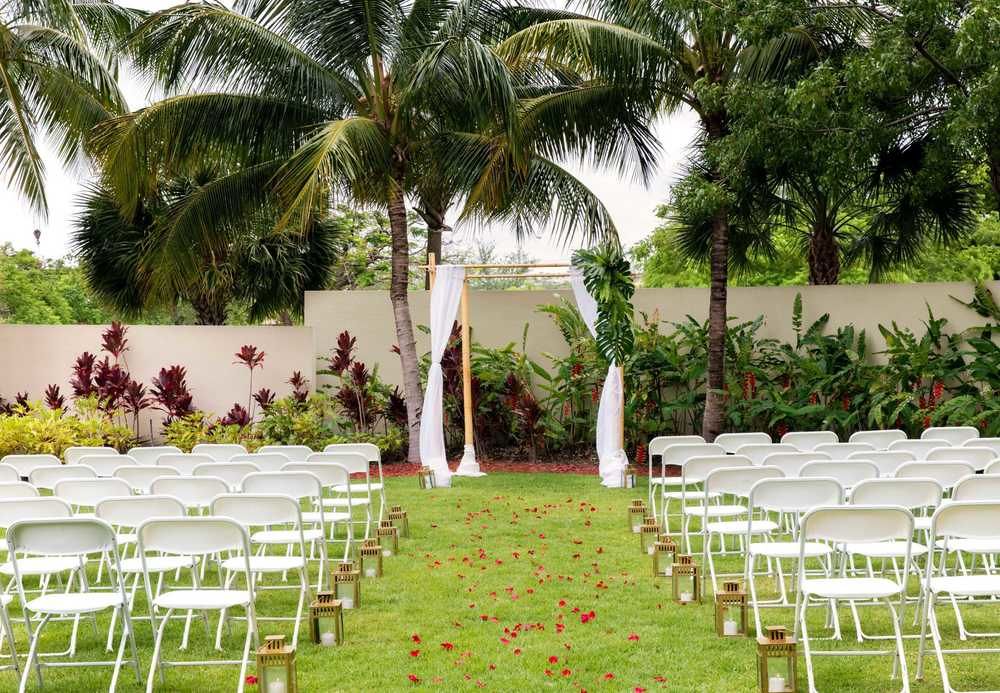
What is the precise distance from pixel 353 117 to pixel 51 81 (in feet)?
14.7

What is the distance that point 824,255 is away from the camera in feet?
50.0

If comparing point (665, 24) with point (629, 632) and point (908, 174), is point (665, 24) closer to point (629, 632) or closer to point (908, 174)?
point (908, 174)

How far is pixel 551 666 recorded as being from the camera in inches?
194

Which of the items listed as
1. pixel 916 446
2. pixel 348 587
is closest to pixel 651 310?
pixel 916 446

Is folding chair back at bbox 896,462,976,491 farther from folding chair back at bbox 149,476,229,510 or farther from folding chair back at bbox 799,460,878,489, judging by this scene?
folding chair back at bbox 149,476,229,510

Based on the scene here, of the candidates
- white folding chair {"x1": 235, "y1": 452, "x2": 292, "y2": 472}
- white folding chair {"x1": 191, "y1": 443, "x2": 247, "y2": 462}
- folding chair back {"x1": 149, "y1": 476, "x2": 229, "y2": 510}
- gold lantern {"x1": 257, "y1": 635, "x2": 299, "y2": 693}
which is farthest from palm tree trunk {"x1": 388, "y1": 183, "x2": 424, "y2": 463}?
gold lantern {"x1": 257, "y1": 635, "x2": 299, "y2": 693}

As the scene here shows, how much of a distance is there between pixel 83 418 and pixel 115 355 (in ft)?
3.40

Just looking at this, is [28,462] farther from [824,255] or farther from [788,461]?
[824,255]

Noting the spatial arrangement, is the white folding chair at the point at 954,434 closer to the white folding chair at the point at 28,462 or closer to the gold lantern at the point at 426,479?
the gold lantern at the point at 426,479

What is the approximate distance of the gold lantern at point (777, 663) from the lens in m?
4.30

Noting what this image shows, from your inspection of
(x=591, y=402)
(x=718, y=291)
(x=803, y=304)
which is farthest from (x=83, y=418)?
(x=803, y=304)

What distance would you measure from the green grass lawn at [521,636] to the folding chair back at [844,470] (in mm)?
749

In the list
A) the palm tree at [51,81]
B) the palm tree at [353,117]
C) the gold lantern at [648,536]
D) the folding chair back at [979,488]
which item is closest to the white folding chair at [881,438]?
the gold lantern at [648,536]

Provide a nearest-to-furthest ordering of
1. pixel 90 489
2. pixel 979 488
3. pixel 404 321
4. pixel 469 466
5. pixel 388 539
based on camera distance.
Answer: pixel 979 488
pixel 90 489
pixel 388 539
pixel 469 466
pixel 404 321
